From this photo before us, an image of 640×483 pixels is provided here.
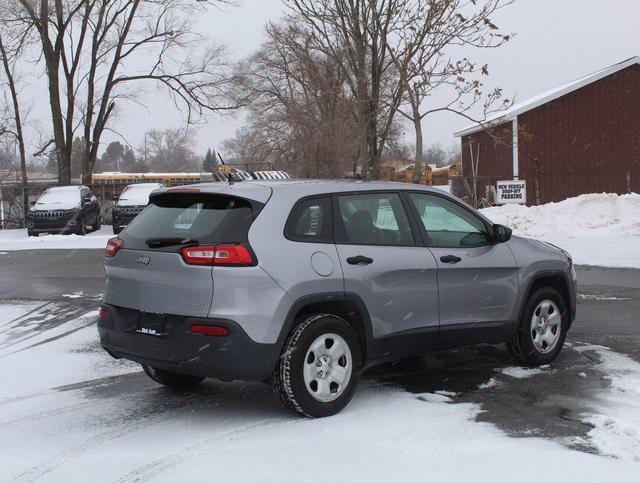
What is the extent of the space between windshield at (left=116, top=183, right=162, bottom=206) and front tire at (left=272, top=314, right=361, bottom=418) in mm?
20981

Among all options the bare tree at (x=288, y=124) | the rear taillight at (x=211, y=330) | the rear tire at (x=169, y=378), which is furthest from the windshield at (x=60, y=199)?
the rear taillight at (x=211, y=330)

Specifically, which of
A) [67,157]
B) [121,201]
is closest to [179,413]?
[121,201]

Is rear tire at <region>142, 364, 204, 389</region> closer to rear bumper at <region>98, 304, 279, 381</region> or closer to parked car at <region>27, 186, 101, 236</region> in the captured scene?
rear bumper at <region>98, 304, 279, 381</region>

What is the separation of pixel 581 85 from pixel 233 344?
27.9 m

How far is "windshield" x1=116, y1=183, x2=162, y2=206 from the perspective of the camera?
996 inches

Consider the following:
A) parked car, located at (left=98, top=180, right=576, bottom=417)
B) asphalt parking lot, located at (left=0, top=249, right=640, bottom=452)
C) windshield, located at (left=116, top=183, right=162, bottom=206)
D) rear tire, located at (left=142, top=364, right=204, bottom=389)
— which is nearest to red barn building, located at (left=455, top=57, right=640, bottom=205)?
windshield, located at (left=116, top=183, right=162, bottom=206)

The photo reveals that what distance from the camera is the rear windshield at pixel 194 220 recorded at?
15.6ft

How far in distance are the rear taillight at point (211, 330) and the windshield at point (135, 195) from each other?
21097mm

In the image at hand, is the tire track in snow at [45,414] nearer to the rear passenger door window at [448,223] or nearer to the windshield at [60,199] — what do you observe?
the rear passenger door window at [448,223]

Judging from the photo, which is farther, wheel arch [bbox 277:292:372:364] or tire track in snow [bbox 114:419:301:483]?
wheel arch [bbox 277:292:372:364]

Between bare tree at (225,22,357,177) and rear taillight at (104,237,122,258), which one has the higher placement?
bare tree at (225,22,357,177)

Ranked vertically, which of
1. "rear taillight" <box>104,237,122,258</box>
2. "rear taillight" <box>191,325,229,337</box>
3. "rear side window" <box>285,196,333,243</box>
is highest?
"rear side window" <box>285,196,333,243</box>

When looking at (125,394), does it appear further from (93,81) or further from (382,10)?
(93,81)

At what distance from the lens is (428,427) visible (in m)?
4.70
